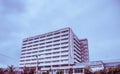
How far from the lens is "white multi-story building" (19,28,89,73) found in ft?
332

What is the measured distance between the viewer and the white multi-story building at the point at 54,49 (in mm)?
101062

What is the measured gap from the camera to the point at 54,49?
107812 millimetres

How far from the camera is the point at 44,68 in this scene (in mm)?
104812

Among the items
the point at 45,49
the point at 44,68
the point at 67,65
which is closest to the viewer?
the point at 67,65

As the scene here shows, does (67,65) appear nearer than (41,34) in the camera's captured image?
Yes

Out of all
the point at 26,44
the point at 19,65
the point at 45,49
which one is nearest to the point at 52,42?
the point at 45,49

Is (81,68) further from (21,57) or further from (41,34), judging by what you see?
(21,57)

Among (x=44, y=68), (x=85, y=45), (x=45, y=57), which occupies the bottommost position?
(x=44, y=68)

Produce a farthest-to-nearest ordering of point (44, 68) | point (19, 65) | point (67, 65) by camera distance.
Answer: point (19, 65), point (44, 68), point (67, 65)

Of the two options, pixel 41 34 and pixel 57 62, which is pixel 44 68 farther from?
pixel 41 34

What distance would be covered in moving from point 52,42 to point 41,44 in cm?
987

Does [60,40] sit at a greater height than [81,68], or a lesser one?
greater

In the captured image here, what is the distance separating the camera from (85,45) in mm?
128250

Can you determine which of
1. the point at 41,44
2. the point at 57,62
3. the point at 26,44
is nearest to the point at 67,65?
the point at 57,62
